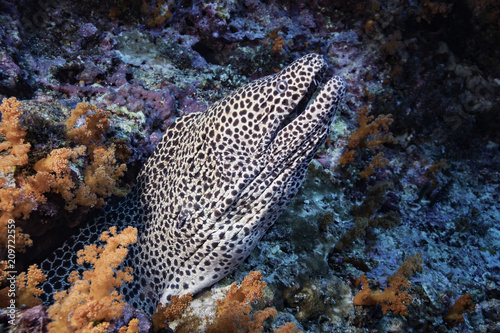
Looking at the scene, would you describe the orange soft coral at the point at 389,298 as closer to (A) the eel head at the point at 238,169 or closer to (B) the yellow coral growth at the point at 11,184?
(A) the eel head at the point at 238,169

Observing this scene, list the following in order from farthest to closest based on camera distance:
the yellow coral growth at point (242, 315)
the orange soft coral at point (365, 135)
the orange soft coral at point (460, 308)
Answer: the orange soft coral at point (365, 135) < the orange soft coral at point (460, 308) < the yellow coral growth at point (242, 315)

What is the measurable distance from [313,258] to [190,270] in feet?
5.00

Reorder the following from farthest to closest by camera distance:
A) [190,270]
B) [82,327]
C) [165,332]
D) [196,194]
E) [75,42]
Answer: [75,42], [190,270], [196,194], [165,332], [82,327]

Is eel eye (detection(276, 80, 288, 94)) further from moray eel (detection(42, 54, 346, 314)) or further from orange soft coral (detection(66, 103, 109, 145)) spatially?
orange soft coral (detection(66, 103, 109, 145))

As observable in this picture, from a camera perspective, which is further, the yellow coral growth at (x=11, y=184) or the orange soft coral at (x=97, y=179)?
the orange soft coral at (x=97, y=179)

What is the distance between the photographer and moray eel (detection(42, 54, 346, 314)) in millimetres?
2537

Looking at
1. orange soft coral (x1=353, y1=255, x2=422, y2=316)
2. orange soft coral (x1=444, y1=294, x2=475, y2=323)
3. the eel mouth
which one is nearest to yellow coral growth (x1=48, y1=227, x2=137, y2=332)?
the eel mouth

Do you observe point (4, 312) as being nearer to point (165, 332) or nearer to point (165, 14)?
point (165, 332)

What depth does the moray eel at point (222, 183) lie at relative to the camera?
2537 mm

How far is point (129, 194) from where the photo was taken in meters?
3.48

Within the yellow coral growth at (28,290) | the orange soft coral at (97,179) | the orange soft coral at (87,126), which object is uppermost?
the orange soft coral at (87,126)

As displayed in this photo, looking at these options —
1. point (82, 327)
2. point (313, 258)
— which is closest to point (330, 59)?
point (313, 258)

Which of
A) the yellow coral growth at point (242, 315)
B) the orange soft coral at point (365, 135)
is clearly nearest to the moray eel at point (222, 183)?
the yellow coral growth at point (242, 315)

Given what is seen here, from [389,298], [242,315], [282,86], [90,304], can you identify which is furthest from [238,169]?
[389,298]
